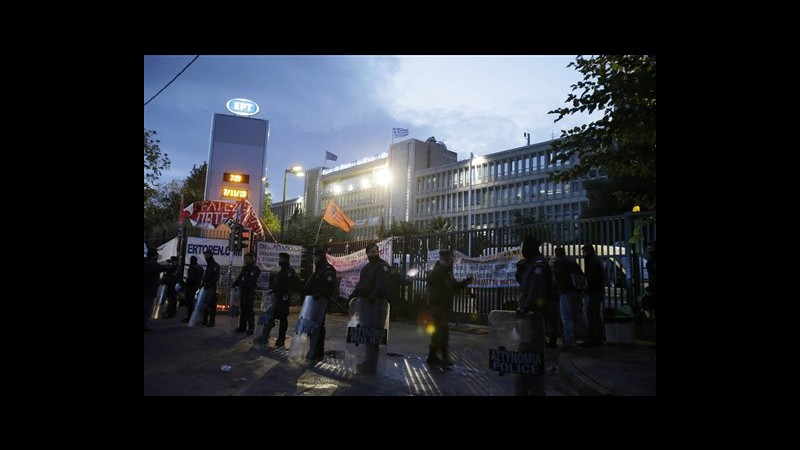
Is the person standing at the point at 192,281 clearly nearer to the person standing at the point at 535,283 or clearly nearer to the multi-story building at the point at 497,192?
the person standing at the point at 535,283

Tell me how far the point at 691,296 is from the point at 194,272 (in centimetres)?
1214

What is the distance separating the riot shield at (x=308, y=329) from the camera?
7883 mm

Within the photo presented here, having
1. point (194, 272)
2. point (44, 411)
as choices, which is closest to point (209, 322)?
point (194, 272)

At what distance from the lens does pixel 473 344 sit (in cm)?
988

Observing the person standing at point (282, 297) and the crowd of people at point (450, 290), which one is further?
the person standing at point (282, 297)

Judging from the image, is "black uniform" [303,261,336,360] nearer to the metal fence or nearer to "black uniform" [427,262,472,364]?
"black uniform" [427,262,472,364]

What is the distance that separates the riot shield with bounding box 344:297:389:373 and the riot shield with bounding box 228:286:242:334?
198 inches

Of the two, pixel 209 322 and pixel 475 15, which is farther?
pixel 209 322

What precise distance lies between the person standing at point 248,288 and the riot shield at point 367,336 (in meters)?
4.71

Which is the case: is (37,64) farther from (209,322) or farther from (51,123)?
(209,322)

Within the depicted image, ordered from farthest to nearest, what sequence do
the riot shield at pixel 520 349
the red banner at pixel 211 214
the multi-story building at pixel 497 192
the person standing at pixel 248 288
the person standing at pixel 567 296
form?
the multi-story building at pixel 497 192
the red banner at pixel 211 214
the person standing at pixel 248 288
the person standing at pixel 567 296
the riot shield at pixel 520 349

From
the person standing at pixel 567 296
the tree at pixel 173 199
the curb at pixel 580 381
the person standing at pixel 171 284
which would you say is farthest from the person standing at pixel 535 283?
the tree at pixel 173 199

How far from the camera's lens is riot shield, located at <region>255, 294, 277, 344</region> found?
9.52 metres

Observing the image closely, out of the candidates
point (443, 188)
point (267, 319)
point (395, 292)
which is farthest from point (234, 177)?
point (443, 188)
